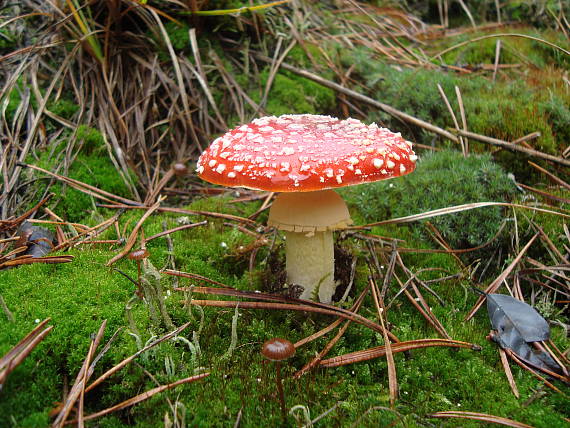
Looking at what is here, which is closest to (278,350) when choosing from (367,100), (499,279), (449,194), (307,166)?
(307,166)

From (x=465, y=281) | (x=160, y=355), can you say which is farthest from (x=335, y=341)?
(x=465, y=281)

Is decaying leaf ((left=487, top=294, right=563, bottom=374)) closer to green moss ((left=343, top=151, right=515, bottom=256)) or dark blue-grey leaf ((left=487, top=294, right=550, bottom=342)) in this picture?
dark blue-grey leaf ((left=487, top=294, right=550, bottom=342))

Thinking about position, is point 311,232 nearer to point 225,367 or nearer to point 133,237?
point 225,367

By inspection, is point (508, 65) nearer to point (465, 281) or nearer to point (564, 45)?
point (564, 45)

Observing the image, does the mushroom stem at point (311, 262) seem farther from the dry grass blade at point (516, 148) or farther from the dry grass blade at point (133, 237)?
the dry grass blade at point (516, 148)

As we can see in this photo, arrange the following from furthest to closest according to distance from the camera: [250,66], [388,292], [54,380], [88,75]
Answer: [250,66] → [88,75] → [388,292] → [54,380]

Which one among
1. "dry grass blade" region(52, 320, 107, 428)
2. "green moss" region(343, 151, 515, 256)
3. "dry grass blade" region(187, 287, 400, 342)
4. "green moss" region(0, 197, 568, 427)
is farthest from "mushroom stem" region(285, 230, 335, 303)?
"dry grass blade" region(52, 320, 107, 428)
